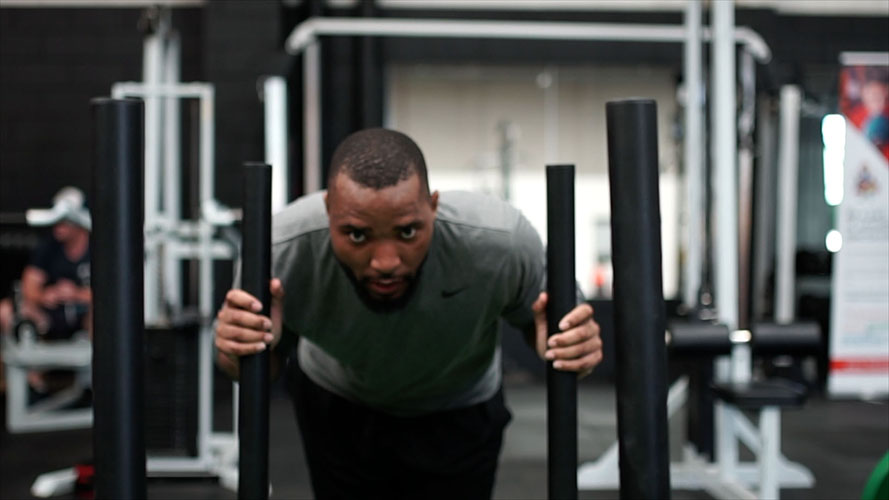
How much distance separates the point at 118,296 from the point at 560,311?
1.02 ft

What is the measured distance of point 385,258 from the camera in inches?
41.7

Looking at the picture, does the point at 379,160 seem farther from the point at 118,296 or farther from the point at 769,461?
the point at 769,461

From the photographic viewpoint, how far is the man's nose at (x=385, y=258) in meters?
1.05

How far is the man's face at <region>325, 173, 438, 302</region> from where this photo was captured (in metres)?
1.04

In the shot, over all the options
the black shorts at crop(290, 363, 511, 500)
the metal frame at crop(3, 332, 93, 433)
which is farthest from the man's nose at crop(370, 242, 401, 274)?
the metal frame at crop(3, 332, 93, 433)

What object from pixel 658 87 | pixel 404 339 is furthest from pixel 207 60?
pixel 404 339

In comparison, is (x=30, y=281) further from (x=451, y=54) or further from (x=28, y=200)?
(x=451, y=54)

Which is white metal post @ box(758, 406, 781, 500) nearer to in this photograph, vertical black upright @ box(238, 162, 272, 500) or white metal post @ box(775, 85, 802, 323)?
white metal post @ box(775, 85, 802, 323)

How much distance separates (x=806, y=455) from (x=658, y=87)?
2837mm

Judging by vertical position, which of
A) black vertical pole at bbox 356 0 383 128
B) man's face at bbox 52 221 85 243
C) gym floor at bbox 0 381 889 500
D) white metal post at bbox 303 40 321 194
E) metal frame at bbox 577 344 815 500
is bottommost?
gym floor at bbox 0 381 889 500

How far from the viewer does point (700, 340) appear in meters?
2.64

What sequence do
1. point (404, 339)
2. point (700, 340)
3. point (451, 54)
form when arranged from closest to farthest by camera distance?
point (404, 339)
point (700, 340)
point (451, 54)

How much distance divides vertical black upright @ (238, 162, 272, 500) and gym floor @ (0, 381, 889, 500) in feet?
8.75

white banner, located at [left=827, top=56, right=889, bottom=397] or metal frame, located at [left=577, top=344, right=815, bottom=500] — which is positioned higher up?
white banner, located at [left=827, top=56, right=889, bottom=397]
